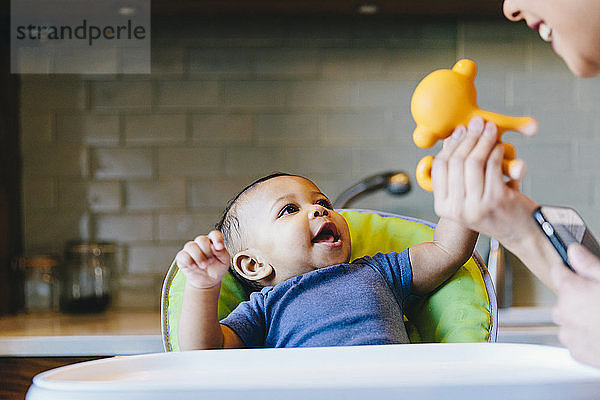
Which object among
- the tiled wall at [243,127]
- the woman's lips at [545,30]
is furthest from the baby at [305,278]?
the tiled wall at [243,127]

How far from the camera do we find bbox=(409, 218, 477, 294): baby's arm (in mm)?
1059

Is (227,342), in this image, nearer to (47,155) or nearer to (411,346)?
(411,346)

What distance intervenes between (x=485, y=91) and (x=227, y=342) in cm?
139

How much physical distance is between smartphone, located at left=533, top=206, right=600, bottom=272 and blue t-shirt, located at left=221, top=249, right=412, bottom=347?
40cm

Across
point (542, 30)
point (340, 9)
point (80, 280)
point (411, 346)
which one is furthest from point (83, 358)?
point (542, 30)

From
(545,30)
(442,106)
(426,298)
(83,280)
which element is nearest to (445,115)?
(442,106)

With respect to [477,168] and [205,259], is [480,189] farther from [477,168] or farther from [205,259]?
[205,259]

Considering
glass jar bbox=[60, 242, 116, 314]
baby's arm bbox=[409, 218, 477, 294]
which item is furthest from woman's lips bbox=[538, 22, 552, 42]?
glass jar bbox=[60, 242, 116, 314]

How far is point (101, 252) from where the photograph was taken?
2135 millimetres

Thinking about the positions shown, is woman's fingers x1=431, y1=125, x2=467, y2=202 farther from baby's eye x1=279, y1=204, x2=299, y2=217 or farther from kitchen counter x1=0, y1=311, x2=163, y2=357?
kitchen counter x1=0, y1=311, x2=163, y2=357

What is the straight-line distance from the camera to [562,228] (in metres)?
0.66

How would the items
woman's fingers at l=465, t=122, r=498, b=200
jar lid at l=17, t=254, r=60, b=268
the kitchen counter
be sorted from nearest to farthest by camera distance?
woman's fingers at l=465, t=122, r=498, b=200 < the kitchen counter < jar lid at l=17, t=254, r=60, b=268

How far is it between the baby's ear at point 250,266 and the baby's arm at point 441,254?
227mm

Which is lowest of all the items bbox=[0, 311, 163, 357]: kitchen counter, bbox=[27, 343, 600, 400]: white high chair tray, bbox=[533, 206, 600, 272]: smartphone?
bbox=[0, 311, 163, 357]: kitchen counter
